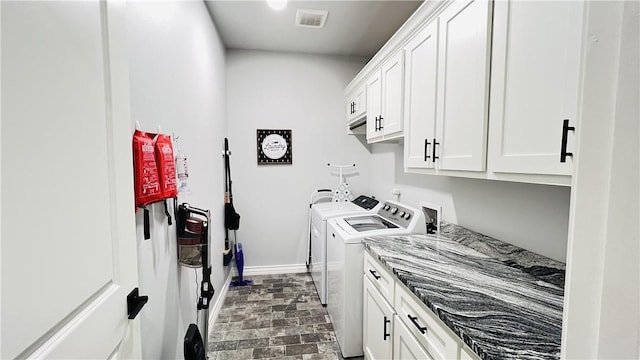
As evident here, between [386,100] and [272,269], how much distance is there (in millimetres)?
2427

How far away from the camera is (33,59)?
491 mm

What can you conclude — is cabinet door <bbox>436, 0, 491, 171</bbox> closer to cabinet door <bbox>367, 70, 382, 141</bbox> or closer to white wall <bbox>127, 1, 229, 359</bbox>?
cabinet door <bbox>367, 70, 382, 141</bbox>

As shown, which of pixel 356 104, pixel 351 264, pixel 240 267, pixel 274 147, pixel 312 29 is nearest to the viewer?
pixel 351 264

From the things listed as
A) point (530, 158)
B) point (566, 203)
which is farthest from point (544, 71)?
point (566, 203)

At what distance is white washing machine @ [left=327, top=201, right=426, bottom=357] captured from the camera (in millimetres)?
Result: 1931

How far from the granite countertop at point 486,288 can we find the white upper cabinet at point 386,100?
0.87 metres

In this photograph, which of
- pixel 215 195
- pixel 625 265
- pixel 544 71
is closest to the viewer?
pixel 625 265

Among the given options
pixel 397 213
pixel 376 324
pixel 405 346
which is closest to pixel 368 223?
pixel 397 213

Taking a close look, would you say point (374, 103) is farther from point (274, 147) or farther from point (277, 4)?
point (274, 147)

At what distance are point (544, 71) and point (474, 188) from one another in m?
0.95

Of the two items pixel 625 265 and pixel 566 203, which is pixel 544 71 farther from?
pixel 625 265

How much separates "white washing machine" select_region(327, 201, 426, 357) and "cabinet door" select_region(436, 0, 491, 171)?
0.69 m

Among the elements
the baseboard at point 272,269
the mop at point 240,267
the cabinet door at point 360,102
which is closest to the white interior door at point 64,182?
the cabinet door at point 360,102

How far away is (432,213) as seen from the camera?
2.20m
